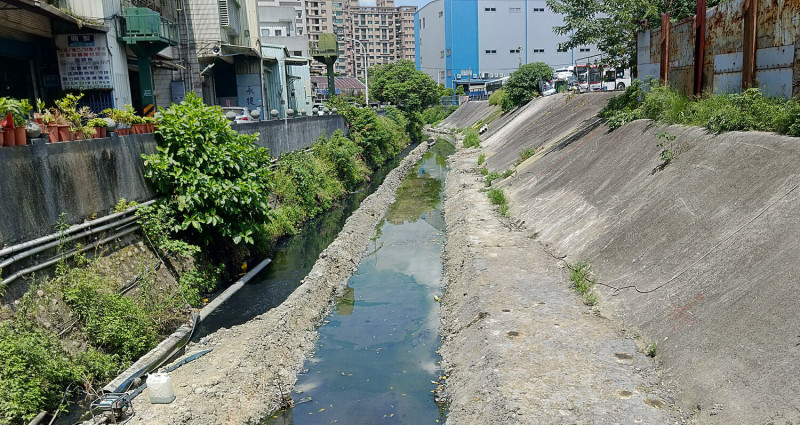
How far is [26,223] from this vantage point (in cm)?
968

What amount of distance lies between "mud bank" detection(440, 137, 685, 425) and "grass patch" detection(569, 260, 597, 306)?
0.19 meters

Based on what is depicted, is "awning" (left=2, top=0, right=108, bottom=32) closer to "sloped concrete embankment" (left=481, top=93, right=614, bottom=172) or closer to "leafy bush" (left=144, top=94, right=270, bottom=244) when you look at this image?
"leafy bush" (left=144, top=94, right=270, bottom=244)

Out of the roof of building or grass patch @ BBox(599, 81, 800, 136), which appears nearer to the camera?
grass patch @ BBox(599, 81, 800, 136)

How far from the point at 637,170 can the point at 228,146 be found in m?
9.85

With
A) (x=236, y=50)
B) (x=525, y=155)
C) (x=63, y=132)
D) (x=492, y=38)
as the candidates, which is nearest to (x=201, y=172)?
(x=63, y=132)

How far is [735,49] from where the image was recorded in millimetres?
13234

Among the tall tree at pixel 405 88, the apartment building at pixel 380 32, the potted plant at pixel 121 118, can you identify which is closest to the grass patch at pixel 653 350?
the potted plant at pixel 121 118

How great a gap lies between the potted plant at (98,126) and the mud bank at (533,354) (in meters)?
8.24

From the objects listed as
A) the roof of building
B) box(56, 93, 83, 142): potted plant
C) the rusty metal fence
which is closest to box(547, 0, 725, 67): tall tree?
the rusty metal fence

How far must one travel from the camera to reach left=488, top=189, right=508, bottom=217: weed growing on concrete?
1911 centimetres

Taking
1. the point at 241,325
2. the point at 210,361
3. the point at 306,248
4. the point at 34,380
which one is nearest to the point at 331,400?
the point at 210,361

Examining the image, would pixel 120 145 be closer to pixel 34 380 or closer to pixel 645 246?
pixel 34 380

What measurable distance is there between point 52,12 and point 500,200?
606 inches

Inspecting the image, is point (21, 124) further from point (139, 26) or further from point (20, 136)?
point (139, 26)
